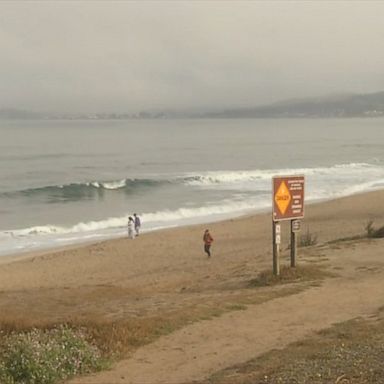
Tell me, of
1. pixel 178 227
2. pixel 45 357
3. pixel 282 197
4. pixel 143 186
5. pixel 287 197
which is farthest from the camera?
pixel 143 186

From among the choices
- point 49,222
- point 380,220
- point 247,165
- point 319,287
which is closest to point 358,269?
point 319,287

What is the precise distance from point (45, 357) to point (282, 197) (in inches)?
309

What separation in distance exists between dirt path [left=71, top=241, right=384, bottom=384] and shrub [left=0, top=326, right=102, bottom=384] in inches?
10.5

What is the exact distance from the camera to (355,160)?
258 ft

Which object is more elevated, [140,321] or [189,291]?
[140,321]

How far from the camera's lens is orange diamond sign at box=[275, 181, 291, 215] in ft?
48.2

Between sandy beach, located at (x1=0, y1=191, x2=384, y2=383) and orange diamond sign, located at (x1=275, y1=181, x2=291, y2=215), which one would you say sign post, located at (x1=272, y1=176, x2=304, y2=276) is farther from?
sandy beach, located at (x1=0, y1=191, x2=384, y2=383)

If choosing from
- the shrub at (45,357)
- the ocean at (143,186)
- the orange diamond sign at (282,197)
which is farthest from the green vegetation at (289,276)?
the ocean at (143,186)

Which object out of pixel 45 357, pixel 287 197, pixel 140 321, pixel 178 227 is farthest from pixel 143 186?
pixel 45 357

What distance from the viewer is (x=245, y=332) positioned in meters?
10.1

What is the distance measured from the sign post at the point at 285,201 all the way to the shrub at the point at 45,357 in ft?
21.5

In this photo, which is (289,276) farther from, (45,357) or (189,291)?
(45,357)

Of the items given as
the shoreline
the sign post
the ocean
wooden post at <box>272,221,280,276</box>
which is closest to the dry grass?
wooden post at <box>272,221,280,276</box>

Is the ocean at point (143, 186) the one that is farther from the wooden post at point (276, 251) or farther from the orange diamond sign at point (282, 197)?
the orange diamond sign at point (282, 197)
